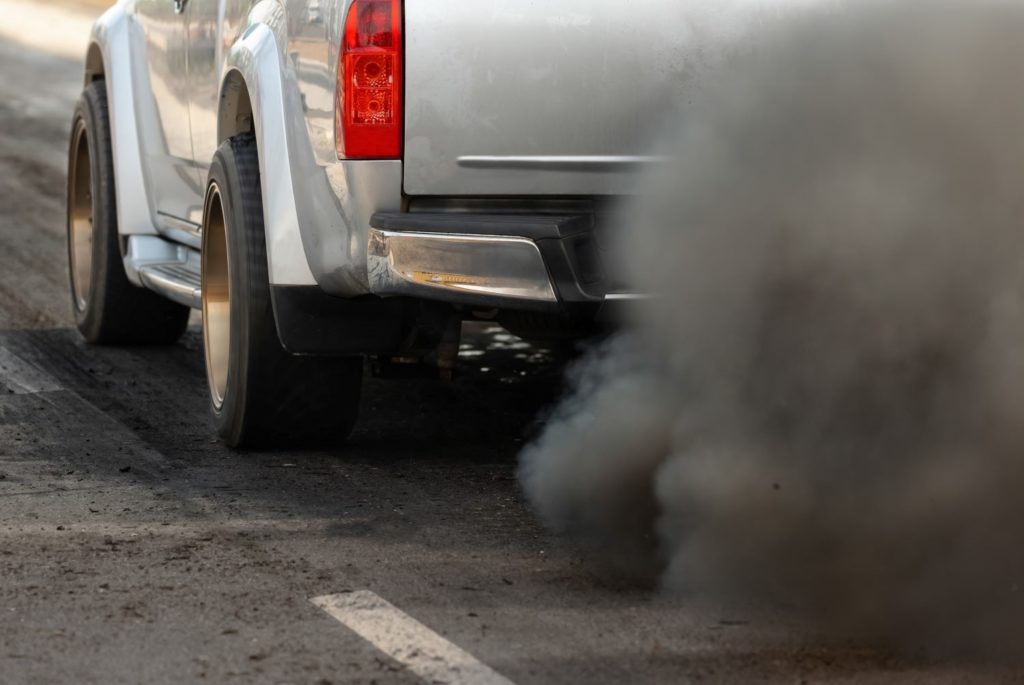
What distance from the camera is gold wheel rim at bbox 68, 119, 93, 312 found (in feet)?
27.7

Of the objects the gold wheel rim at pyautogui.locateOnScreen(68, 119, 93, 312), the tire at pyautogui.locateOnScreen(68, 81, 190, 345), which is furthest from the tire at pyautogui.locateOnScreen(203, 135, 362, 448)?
the gold wheel rim at pyautogui.locateOnScreen(68, 119, 93, 312)

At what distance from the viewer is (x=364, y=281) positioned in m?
Answer: 5.20

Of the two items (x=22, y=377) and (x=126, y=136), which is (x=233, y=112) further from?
(x=22, y=377)

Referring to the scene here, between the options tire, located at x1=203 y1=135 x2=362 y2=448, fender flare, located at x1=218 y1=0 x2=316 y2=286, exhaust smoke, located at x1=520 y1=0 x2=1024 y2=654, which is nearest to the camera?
exhaust smoke, located at x1=520 y1=0 x2=1024 y2=654

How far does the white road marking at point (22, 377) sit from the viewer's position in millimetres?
7133

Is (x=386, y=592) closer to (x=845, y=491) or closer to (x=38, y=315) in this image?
(x=845, y=491)

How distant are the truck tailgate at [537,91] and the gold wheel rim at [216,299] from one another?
1.43 metres

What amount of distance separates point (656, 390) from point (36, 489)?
1.87 meters

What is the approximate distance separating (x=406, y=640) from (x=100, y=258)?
4348mm

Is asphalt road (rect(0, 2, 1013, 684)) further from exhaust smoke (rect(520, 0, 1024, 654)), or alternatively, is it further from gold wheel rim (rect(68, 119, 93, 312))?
gold wheel rim (rect(68, 119, 93, 312))

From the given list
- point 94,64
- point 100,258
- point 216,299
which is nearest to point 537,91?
point 216,299

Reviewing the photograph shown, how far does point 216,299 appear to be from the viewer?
6.48 metres

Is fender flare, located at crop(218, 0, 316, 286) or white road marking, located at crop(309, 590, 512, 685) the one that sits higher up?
fender flare, located at crop(218, 0, 316, 286)

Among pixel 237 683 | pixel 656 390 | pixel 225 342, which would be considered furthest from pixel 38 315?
pixel 237 683
